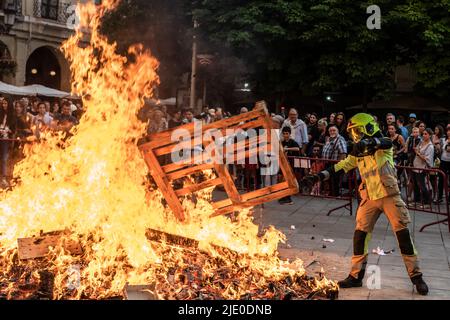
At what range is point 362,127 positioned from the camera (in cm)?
571

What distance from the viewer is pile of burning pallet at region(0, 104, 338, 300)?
497 cm

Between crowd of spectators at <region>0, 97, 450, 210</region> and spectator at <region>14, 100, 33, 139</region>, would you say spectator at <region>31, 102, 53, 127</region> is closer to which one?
crowd of spectators at <region>0, 97, 450, 210</region>

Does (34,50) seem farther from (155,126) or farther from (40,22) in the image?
(155,126)

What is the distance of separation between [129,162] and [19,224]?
1470 millimetres

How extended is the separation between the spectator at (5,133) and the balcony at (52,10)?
15.6 metres

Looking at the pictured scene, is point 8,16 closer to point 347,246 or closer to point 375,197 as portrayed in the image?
point 347,246

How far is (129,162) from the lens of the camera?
6816mm

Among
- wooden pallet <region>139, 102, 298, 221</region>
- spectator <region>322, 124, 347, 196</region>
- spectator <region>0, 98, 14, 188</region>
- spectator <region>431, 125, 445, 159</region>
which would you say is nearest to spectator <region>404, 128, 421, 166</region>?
spectator <region>431, 125, 445, 159</region>

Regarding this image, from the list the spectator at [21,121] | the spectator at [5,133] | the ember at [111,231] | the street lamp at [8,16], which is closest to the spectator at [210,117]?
the spectator at [21,121]

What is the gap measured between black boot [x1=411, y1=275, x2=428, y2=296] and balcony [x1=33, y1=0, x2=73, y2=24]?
24883mm

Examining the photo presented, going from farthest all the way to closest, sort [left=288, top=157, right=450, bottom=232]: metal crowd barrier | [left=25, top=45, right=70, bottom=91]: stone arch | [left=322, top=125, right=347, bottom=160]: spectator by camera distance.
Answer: [left=25, top=45, right=70, bottom=91]: stone arch
[left=322, top=125, right=347, bottom=160]: spectator
[left=288, top=157, right=450, bottom=232]: metal crowd barrier

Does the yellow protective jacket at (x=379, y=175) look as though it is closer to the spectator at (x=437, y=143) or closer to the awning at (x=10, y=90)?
the spectator at (x=437, y=143)

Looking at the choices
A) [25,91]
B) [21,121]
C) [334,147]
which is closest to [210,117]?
[334,147]
